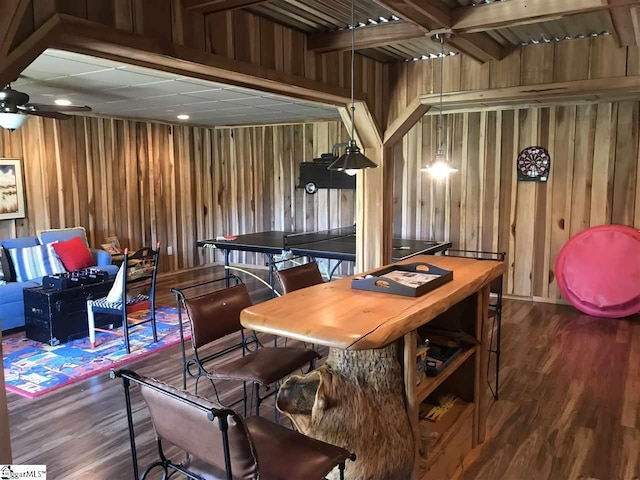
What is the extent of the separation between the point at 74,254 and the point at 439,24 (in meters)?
4.72

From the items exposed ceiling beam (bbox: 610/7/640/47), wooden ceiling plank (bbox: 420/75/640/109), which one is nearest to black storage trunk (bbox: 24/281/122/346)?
wooden ceiling plank (bbox: 420/75/640/109)

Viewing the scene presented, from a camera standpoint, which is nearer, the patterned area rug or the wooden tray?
the wooden tray

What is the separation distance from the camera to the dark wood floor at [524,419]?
280 centimetres

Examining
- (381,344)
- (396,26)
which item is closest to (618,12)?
(396,26)

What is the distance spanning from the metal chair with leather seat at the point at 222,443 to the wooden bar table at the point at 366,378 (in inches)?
10.1

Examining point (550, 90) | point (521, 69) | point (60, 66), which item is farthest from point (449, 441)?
point (60, 66)

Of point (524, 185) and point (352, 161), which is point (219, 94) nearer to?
point (352, 161)

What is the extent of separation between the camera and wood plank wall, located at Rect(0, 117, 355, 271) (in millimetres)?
6410

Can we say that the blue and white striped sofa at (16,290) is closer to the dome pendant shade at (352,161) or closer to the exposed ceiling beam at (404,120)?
the exposed ceiling beam at (404,120)

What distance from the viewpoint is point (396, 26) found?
3660 millimetres

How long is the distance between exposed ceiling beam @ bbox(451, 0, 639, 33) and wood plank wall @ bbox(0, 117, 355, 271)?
14.0 feet

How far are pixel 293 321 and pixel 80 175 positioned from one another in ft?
19.1

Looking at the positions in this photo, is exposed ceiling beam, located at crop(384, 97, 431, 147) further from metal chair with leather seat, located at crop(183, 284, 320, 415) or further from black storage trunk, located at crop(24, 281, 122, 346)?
black storage trunk, located at crop(24, 281, 122, 346)

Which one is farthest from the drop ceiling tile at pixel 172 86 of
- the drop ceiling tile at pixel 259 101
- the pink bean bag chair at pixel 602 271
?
the pink bean bag chair at pixel 602 271
